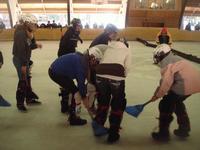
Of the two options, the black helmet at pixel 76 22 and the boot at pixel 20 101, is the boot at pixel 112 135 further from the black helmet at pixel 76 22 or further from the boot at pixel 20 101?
the black helmet at pixel 76 22

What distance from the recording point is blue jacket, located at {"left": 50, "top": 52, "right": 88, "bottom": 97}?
4168mm

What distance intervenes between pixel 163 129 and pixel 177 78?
674 mm

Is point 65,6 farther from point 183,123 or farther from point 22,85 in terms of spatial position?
point 183,123

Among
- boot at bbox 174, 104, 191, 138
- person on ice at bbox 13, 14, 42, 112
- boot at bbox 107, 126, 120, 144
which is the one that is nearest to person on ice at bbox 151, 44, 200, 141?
boot at bbox 174, 104, 191, 138

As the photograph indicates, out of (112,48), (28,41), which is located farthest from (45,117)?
(112,48)

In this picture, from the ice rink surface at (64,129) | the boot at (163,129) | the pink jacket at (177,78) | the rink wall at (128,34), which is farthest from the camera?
the rink wall at (128,34)

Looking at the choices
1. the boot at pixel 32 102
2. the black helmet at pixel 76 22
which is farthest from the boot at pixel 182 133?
the boot at pixel 32 102

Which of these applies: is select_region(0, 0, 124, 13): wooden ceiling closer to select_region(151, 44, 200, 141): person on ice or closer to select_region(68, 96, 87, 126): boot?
select_region(68, 96, 87, 126): boot

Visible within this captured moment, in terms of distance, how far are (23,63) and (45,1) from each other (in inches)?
849

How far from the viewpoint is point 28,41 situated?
204 inches

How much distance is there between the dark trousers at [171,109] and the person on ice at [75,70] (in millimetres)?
925

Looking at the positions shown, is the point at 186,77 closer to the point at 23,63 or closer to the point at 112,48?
the point at 112,48

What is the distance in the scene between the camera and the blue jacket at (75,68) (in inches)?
164

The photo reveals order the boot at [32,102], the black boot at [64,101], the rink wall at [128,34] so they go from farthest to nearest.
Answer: the rink wall at [128,34], the boot at [32,102], the black boot at [64,101]
